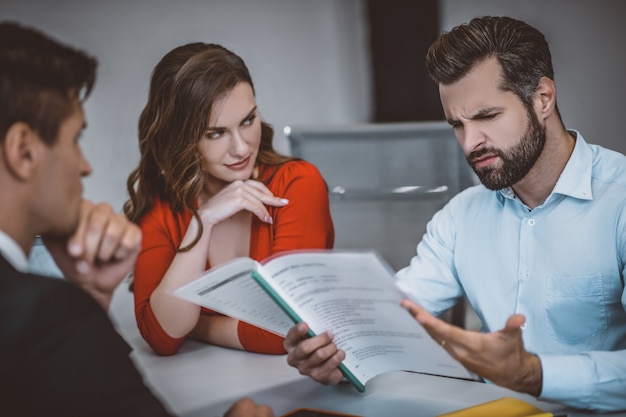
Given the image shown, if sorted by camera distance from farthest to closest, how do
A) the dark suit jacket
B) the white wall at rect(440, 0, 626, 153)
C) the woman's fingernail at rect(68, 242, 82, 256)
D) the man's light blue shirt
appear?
the white wall at rect(440, 0, 626, 153)
the man's light blue shirt
the woman's fingernail at rect(68, 242, 82, 256)
the dark suit jacket

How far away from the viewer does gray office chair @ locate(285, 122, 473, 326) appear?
1.92 meters

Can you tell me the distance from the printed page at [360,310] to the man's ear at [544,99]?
521mm

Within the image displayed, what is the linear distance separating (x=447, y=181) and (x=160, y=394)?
3.42 ft

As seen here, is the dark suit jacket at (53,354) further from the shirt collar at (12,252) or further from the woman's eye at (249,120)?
the woman's eye at (249,120)

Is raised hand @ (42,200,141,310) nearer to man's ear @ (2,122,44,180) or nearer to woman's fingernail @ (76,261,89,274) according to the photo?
woman's fingernail @ (76,261,89,274)

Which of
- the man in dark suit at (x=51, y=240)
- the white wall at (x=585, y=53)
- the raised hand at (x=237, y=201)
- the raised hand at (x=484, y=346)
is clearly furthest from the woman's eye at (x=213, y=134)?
the white wall at (x=585, y=53)

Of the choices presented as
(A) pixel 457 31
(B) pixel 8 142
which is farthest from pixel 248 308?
(A) pixel 457 31

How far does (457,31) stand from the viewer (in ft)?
4.49

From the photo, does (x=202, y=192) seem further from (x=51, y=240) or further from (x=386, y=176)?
(x=51, y=240)

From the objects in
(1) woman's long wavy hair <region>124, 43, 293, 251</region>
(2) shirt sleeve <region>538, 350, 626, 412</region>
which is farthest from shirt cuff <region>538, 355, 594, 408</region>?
(1) woman's long wavy hair <region>124, 43, 293, 251</region>

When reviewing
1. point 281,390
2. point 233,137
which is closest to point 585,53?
point 233,137

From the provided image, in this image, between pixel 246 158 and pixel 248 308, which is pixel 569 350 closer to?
pixel 248 308

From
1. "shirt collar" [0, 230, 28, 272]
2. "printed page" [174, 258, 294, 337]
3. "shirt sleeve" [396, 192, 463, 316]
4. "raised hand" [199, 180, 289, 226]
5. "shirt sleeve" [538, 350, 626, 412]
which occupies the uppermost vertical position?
"shirt collar" [0, 230, 28, 272]

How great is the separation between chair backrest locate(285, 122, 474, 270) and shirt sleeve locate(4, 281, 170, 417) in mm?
1291
